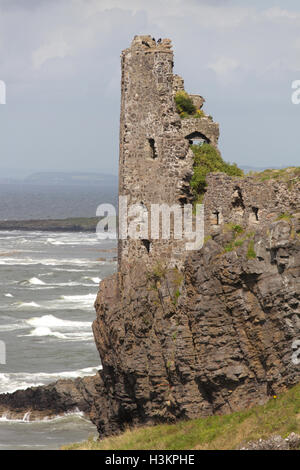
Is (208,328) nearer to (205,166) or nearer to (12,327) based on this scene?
(205,166)

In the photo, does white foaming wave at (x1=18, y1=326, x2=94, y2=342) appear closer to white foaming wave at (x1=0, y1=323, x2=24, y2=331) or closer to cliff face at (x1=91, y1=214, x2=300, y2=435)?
white foaming wave at (x1=0, y1=323, x2=24, y2=331)

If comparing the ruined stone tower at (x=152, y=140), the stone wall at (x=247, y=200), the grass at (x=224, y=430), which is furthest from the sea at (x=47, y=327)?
the stone wall at (x=247, y=200)

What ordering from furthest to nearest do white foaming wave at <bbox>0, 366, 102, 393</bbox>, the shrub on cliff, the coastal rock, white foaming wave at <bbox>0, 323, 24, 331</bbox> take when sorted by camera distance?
white foaming wave at <bbox>0, 323, 24, 331</bbox>
white foaming wave at <bbox>0, 366, 102, 393</bbox>
the coastal rock
the shrub on cliff

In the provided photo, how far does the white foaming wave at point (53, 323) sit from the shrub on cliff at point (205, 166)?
109ft

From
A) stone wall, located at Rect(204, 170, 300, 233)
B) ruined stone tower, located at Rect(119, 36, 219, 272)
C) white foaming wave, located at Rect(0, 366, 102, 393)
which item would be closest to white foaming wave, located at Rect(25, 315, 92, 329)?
white foaming wave, located at Rect(0, 366, 102, 393)

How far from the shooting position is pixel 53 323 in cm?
6431

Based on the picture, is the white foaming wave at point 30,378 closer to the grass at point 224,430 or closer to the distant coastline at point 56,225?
the grass at point 224,430

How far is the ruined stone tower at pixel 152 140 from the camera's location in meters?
30.9

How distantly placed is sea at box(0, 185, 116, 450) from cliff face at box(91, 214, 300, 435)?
9.86 meters

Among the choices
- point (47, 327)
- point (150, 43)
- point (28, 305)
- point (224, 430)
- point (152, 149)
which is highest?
point (150, 43)

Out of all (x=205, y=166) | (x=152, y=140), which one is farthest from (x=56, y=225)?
(x=205, y=166)

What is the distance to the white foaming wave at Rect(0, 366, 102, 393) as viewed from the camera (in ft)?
158

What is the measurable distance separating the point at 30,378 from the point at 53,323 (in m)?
14.7
